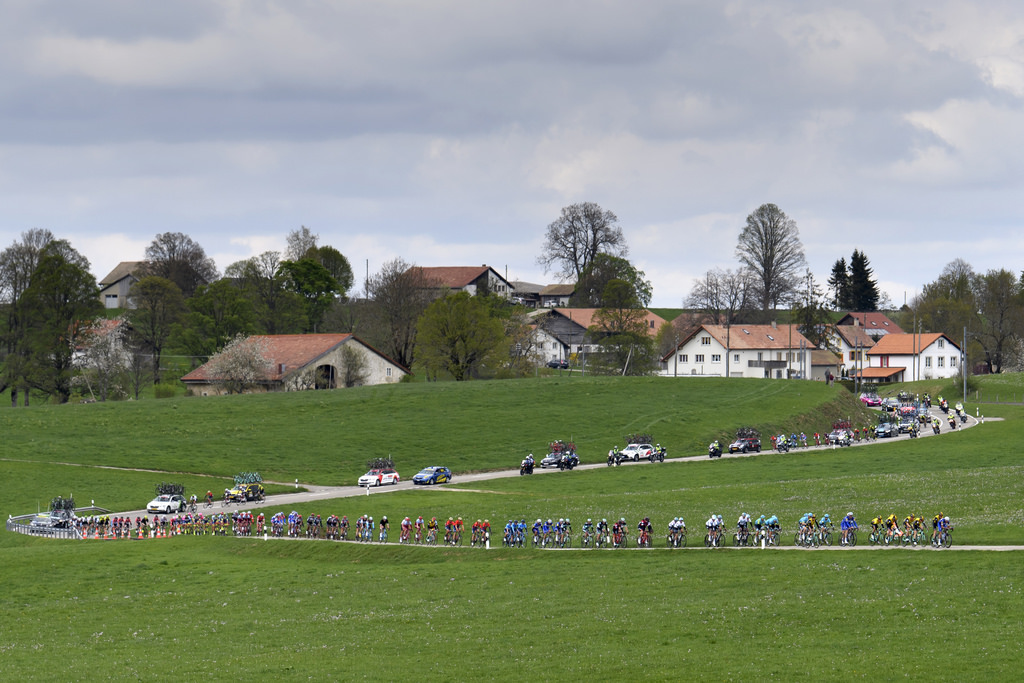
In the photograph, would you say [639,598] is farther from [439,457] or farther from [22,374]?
[22,374]

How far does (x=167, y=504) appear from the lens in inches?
2539

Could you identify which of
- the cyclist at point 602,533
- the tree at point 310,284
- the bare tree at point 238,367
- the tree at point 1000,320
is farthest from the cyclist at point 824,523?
the tree at point 1000,320

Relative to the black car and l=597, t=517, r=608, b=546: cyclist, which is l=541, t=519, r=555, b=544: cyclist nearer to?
l=597, t=517, r=608, b=546: cyclist

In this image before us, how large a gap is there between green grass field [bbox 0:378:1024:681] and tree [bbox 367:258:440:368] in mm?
63974

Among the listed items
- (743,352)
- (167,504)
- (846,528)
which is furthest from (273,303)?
(846,528)

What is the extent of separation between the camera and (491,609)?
114ft

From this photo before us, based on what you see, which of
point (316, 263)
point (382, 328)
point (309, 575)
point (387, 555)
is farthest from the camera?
point (316, 263)

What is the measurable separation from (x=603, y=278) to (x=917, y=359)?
Answer: 52525 mm

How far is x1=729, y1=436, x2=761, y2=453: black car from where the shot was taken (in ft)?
300

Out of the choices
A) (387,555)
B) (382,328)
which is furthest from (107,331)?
(387,555)

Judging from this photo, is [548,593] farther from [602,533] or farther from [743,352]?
[743,352]

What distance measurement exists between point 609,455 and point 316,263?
331 feet

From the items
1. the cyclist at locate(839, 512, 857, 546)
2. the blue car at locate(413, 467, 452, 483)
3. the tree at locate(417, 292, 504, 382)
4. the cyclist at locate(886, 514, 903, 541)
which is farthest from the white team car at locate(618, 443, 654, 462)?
the tree at locate(417, 292, 504, 382)

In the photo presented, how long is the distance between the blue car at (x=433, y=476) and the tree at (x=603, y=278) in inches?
4217
